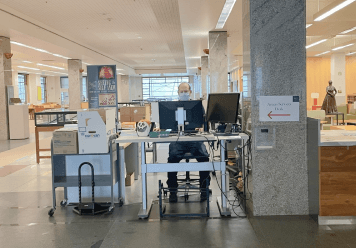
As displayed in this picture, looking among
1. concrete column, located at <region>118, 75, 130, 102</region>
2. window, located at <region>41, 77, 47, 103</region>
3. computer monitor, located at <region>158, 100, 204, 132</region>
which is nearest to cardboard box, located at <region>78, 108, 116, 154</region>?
computer monitor, located at <region>158, 100, 204, 132</region>

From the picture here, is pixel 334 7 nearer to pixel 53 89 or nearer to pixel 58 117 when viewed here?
pixel 58 117

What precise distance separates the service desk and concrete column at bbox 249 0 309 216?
1.03 feet

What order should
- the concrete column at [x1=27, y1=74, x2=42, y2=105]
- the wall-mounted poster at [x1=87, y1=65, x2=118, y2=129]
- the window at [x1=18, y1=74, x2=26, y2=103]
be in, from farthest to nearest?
1. the concrete column at [x1=27, y1=74, x2=42, y2=105]
2. the window at [x1=18, y1=74, x2=26, y2=103]
3. the wall-mounted poster at [x1=87, y1=65, x2=118, y2=129]

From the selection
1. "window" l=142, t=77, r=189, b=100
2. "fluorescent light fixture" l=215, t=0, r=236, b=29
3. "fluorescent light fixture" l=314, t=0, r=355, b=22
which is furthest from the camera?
"window" l=142, t=77, r=189, b=100

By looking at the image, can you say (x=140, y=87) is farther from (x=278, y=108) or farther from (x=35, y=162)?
(x=278, y=108)

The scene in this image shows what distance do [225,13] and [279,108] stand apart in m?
6.09

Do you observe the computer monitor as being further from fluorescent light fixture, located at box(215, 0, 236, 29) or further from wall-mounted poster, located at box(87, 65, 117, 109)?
fluorescent light fixture, located at box(215, 0, 236, 29)

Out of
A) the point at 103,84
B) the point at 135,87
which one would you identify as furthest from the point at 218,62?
the point at 135,87

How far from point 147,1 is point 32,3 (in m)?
2.90

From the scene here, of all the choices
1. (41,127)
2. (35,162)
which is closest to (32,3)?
(41,127)

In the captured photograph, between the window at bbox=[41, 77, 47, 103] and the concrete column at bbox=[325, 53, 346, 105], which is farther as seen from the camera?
the window at bbox=[41, 77, 47, 103]

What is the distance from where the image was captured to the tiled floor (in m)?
3.34

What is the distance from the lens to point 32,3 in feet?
30.2

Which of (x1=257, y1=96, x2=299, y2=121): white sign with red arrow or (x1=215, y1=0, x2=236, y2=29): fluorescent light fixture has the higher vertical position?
(x1=215, y1=0, x2=236, y2=29): fluorescent light fixture
